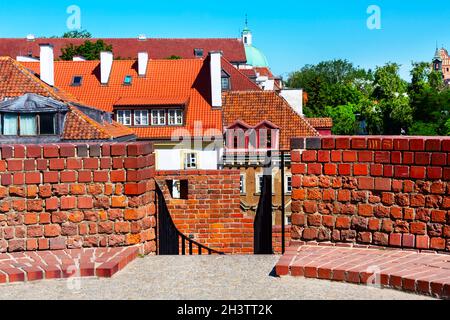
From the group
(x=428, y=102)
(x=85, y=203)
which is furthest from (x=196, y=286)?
(x=428, y=102)

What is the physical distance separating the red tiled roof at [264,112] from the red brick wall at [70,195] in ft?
109

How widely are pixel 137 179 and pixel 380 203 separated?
259 cm

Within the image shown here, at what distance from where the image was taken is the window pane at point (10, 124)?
1201 inches

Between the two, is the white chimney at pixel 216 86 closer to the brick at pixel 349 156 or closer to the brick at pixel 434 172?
the brick at pixel 349 156

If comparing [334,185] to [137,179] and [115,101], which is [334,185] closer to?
[137,179]

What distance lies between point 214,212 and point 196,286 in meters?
5.63

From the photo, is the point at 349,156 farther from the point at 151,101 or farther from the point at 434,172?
the point at 151,101

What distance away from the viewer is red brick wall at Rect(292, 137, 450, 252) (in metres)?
6.84

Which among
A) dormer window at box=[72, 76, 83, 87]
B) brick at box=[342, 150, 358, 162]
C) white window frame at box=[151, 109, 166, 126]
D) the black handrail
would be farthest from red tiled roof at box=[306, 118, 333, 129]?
brick at box=[342, 150, 358, 162]

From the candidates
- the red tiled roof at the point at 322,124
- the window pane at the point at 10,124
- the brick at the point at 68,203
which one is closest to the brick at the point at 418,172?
the brick at the point at 68,203

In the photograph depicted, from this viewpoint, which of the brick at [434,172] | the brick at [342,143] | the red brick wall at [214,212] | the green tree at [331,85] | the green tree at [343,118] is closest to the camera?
the brick at [434,172]

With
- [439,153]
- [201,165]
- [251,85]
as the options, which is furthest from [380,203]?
[251,85]

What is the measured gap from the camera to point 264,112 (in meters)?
42.7
